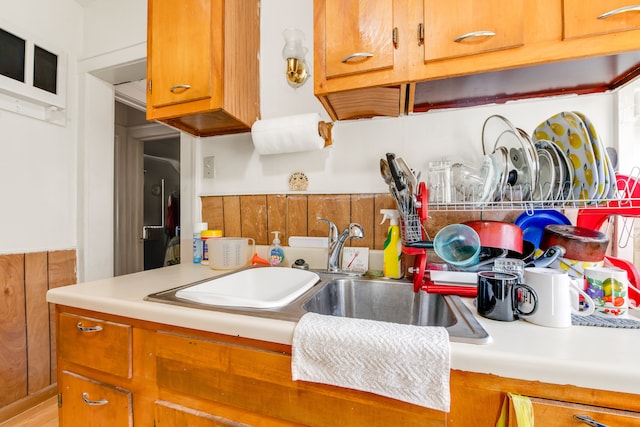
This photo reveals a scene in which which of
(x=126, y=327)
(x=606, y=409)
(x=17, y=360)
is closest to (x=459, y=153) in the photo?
(x=606, y=409)

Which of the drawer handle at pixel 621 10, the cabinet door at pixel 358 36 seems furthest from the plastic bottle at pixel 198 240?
the drawer handle at pixel 621 10

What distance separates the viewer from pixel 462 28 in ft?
2.61

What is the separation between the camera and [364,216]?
4.00 feet

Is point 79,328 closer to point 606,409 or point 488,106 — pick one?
point 606,409

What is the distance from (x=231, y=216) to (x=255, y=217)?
150 mm

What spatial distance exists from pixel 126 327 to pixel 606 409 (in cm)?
111

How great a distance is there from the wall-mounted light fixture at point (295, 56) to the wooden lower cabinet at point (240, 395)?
1.15 metres

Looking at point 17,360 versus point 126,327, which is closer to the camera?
point 126,327

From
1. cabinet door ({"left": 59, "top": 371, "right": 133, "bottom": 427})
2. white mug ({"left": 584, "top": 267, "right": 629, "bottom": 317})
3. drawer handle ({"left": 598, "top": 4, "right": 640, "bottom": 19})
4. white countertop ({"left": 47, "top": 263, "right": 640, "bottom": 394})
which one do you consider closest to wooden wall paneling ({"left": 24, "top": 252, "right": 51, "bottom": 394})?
cabinet door ({"left": 59, "top": 371, "right": 133, "bottom": 427})

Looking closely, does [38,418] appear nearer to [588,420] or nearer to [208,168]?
[208,168]

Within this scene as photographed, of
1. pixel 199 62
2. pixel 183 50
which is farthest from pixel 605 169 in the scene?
pixel 183 50

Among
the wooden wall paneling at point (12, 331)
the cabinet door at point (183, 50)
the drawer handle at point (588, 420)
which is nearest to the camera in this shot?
the drawer handle at point (588, 420)

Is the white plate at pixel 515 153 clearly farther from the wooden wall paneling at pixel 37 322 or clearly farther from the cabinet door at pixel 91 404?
the wooden wall paneling at pixel 37 322

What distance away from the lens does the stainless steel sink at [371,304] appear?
2.28 feet
